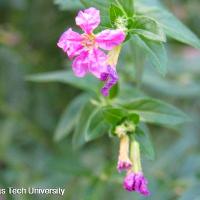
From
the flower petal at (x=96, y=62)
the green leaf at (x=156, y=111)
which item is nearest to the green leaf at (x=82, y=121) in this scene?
the green leaf at (x=156, y=111)

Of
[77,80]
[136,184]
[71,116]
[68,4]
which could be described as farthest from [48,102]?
[136,184]

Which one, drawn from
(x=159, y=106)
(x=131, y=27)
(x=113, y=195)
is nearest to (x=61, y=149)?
(x=113, y=195)

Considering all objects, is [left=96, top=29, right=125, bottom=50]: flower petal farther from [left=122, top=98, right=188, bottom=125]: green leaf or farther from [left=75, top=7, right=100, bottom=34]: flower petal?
[left=122, top=98, right=188, bottom=125]: green leaf

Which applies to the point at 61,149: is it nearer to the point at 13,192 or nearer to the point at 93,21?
the point at 13,192

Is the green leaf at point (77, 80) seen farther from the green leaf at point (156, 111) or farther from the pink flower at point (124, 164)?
the pink flower at point (124, 164)

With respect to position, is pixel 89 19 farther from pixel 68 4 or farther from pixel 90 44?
pixel 68 4
